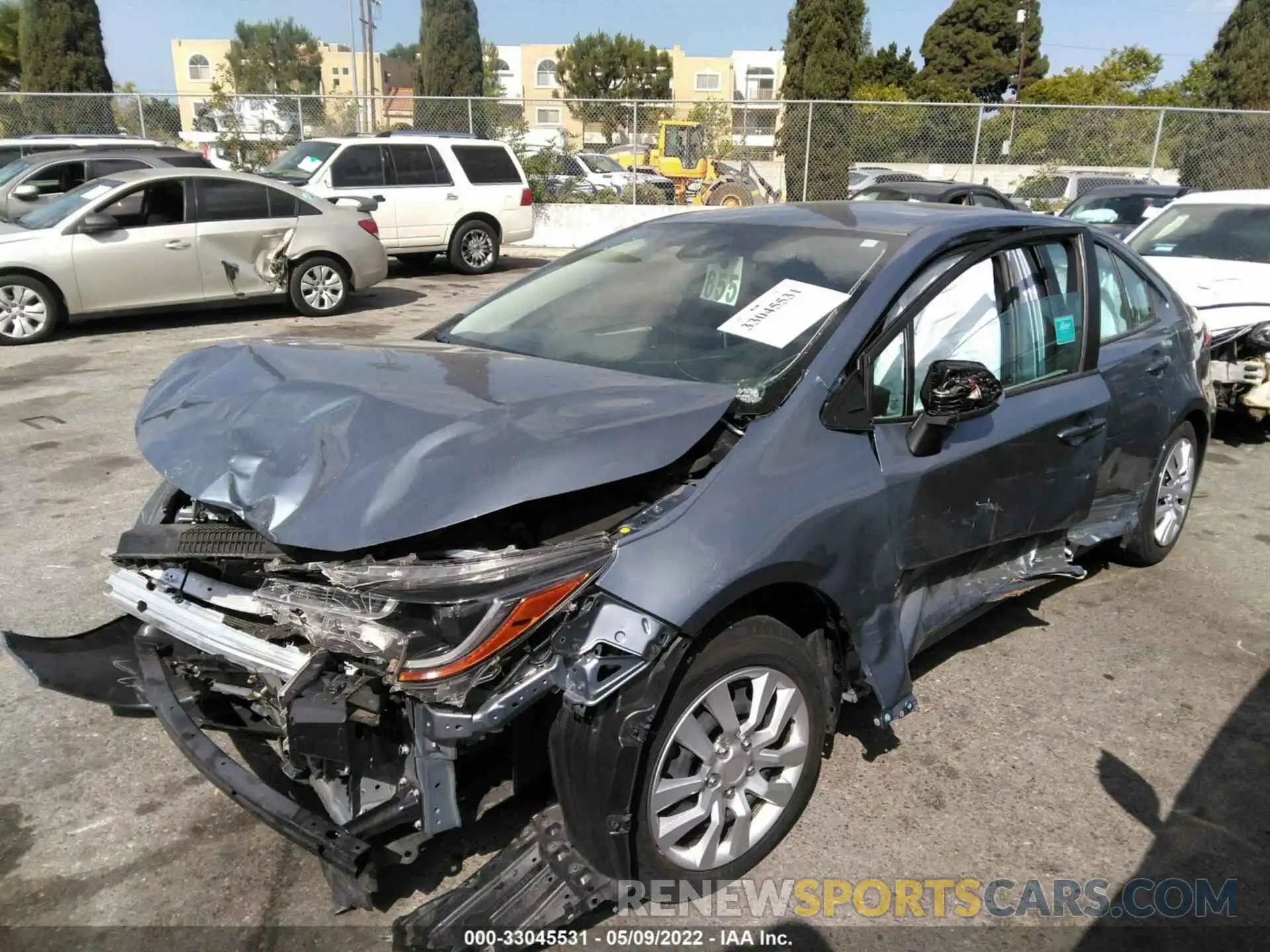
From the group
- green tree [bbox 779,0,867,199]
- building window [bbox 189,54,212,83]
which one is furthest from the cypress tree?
building window [bbox 189,54,212,83]

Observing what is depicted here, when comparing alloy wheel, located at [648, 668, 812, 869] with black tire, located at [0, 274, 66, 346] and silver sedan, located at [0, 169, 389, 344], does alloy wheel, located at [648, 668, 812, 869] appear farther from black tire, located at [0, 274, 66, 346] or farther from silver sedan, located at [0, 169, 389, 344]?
black tire, located at [0, 274, 66, 346]

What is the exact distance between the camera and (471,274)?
15297 millimetres

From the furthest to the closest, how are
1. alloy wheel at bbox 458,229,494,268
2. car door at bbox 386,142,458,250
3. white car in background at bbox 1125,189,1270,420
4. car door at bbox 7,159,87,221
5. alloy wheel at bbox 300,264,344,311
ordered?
1. alloy wheel at bbox 458,229,494,268
2. car door at bbox 386,142,458,250
3. car door at bbox 7,159,87,221
4. alloy wheel at bbox 300,264,344,311
5. white car in background at bbox 1125,189,1270,420

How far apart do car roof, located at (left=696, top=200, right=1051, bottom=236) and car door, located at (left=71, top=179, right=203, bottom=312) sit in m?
7.68

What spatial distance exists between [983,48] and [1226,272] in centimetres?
5984

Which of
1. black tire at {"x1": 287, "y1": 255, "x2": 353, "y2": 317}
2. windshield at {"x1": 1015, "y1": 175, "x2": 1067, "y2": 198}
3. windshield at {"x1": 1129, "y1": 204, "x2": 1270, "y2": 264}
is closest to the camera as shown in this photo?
windshield at {"x1": 1129, "y1": 204, "x2": 1270, "y2": 264}

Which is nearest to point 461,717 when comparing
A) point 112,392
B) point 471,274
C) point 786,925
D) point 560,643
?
point 560,643

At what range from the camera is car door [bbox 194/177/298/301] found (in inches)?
399

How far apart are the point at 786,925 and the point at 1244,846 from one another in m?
1.46

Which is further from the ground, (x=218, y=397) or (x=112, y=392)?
(x=218, y=397)

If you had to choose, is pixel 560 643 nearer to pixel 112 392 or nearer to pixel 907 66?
pixel 112 392

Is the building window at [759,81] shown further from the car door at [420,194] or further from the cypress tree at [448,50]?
the car door at [420,194]

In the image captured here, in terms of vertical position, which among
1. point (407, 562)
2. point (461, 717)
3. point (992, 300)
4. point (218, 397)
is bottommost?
point (461, 717)

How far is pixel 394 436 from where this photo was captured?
2.46m
